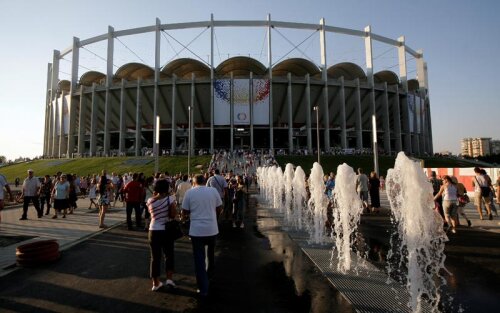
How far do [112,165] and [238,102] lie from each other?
70.6 ft

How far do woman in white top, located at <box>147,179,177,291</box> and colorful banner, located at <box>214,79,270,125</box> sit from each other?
4540 centimetres

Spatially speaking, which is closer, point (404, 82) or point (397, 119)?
point (397, 119)

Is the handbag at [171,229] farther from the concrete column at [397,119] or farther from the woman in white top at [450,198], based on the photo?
the concrete column at [397,119]

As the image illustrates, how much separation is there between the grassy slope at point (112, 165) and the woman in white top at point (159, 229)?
32274mm

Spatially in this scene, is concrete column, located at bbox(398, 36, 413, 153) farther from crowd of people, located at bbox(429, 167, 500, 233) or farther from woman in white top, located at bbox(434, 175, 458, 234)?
woman in white top, located at bbox(434, 175, 458, 234)

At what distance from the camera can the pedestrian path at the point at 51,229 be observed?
7.55 meters

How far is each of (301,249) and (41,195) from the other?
12.9 m

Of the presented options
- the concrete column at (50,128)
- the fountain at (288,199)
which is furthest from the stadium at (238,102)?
the fountain at (288,199)

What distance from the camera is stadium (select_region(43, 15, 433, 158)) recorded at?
166 ft

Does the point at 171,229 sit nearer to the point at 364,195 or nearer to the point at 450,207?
the point at 450,207

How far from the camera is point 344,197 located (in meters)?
7.59

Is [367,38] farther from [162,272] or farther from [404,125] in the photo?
[162,272]

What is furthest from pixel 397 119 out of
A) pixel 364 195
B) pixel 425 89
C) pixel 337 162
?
pixel 364 195

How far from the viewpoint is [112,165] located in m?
43.5
